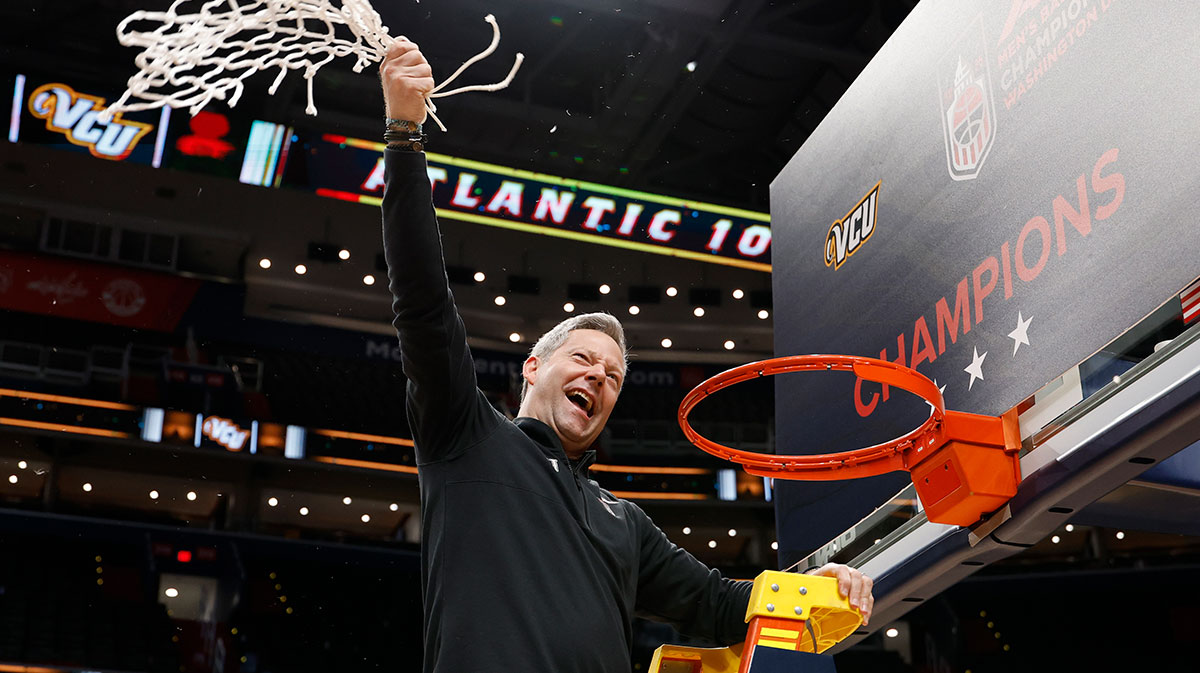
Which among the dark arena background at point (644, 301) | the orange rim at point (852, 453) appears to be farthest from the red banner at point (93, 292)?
the orange rim at point (852, 453)

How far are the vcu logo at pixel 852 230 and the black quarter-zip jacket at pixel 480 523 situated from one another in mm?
1663

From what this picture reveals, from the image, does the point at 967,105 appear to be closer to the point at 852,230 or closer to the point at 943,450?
the point at 852,230

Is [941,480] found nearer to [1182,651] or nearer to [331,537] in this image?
[1182,651]

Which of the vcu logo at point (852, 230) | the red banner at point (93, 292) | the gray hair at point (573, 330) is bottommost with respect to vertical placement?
the gray hair at point (573, 330)

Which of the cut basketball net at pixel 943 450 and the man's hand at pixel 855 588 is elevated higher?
the cut basketball net at pixel 943 450

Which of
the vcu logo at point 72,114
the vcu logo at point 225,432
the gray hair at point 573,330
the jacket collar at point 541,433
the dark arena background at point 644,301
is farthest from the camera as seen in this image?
the vcu logo at point 225,432

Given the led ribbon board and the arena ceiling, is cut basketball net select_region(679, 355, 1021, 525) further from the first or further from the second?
the led ribbon board

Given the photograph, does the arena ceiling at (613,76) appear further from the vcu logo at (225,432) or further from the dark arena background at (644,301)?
the vcu logo at (225,432)

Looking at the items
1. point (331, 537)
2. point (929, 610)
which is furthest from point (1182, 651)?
point (331, 537)

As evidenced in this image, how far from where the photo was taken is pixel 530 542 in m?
1.77

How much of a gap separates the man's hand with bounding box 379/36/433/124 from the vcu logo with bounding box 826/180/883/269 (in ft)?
5.77

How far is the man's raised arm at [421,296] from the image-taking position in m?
1.75

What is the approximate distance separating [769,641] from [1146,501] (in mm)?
1269

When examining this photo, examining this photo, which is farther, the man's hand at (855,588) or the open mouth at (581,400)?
the open mouth at (581,400)
